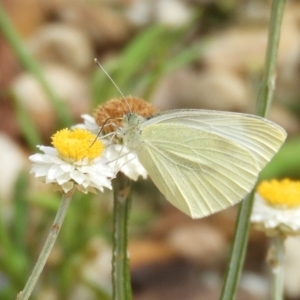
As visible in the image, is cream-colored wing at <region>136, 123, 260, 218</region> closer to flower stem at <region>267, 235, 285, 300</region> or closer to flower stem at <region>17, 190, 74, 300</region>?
flower stem at <region>267, 235, 285, 300</region>

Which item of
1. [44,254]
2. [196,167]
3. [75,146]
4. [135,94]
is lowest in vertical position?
[44,254]

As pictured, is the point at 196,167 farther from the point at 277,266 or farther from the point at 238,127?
the point at 277,266

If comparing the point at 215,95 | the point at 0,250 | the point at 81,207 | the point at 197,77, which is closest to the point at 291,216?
the point at 81,207

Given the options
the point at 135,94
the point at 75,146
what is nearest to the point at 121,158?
the point at 75,146

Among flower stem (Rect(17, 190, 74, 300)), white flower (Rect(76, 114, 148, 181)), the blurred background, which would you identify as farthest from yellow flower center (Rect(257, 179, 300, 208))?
the blurred background

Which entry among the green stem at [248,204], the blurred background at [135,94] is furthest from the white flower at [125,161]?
the blurred background at [135,94]
